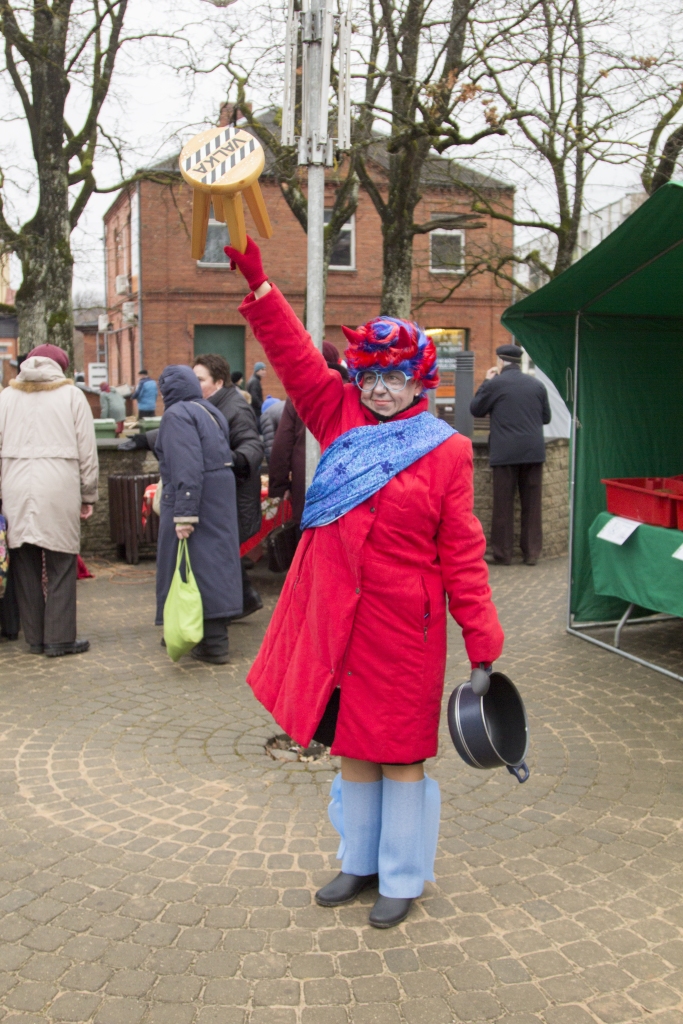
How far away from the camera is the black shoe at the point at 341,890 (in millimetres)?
3236

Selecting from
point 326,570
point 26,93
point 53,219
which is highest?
point 26,93

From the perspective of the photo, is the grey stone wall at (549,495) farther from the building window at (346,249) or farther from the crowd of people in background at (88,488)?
the building window at (346,249)

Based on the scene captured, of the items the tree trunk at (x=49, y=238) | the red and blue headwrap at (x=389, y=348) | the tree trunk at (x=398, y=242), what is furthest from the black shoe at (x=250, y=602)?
the tree trunk at (x=398, y=242)

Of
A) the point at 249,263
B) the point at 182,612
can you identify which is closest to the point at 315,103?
the point at 249,263

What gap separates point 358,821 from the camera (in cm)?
317

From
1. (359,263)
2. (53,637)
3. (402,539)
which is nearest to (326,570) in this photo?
(402,539)

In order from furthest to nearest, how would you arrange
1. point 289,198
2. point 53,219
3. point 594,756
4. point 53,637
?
point 289,198 < point 53,219 < point 53,637 < point 594,756

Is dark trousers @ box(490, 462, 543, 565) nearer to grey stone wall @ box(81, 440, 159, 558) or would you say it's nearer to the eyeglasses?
grey stone wall @ box(81, 440, 159, 558)

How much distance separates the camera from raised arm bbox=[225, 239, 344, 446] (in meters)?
2.96

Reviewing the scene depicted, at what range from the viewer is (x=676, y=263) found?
18.4 feet

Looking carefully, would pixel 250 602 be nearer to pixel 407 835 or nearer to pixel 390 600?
pixel 407 835

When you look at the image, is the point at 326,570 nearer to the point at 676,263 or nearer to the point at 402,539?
the point at 402,539

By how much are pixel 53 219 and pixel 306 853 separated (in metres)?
9.91

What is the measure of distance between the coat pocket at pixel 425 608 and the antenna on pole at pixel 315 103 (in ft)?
6.47
